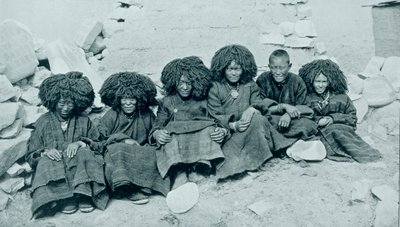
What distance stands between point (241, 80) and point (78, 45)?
2.42 m

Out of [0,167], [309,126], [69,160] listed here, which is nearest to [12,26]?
[0,167]

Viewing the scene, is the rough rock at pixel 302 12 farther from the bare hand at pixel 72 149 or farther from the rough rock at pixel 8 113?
the rough rock at pixel 8 113

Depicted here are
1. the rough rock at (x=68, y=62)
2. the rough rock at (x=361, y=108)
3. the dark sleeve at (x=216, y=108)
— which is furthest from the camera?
the rough rock at (x=361, y=108)

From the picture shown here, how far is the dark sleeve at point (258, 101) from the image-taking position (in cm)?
425

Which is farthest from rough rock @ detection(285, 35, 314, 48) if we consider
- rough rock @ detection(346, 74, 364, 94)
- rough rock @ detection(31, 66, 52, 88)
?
rough rock @ detection(31, 66, 52, 88)

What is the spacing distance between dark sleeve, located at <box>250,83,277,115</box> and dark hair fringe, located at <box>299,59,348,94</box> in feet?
1.80

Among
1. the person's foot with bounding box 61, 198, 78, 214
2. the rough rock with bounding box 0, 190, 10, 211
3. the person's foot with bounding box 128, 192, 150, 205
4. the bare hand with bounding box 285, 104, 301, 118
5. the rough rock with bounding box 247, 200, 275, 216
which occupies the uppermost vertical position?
the bare hand with bounding box 285, 104, 301, 118

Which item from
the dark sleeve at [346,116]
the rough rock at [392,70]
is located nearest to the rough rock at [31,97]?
the dark sleeve at [346,116]

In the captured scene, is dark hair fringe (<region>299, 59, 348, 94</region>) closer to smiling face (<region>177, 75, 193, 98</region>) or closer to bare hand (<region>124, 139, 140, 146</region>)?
smiling face (<region>177, 75, 193, 98</region>)

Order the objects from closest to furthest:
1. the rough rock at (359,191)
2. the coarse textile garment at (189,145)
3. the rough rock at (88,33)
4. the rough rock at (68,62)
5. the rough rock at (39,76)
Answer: the rough rock at (359,191)
the coarse textile garment at (189,145)
the rough rock at (39,76)
the rough rock at (68,62)
the rough rock at (88,33)

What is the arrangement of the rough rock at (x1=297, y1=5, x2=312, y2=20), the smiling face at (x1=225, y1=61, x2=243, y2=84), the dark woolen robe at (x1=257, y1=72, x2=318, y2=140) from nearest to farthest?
the smiling face at (x1=225, y1=61, x2=243, y2=84) → the dark woolen robe at (x1=257, y1=72, x2=318, y2=140) → the rough rock at (x1=297, y1=5, x2=312, y2=20)

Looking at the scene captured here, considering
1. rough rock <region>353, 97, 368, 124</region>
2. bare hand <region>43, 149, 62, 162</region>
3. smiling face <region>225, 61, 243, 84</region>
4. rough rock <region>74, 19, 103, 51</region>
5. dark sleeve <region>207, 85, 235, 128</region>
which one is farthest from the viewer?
rough rock <region>74, 19, 103, 51</region>

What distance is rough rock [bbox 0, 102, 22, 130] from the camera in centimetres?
429

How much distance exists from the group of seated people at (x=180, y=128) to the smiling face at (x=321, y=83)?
11 mm
